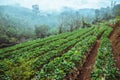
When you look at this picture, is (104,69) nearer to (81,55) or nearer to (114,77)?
(114,77)

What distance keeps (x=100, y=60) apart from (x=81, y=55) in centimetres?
367

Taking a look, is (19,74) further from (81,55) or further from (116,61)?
(116,61)

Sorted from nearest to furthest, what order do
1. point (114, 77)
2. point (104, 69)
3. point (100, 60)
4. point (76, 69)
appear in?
point (114, 77), point (104, 69), point (76, 69), point (100, 60)

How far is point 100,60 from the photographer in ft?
70.8

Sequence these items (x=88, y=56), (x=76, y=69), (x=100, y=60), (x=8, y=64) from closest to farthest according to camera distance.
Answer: (x=76, y=69) < (x=100, y=60) < (x=8, y=64) < (x=88, y=56)

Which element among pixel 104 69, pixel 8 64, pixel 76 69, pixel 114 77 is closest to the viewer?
pixel 114 77

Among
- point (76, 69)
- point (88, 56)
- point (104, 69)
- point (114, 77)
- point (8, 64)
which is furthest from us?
point (88, 56)

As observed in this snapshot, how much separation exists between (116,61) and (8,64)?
489 inches

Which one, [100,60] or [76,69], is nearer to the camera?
[76,69]

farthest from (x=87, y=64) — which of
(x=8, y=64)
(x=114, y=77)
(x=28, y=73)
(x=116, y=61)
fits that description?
(x=8, y=64)

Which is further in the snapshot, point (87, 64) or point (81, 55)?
point (81, 55)

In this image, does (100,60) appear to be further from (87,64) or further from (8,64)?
(8,64)

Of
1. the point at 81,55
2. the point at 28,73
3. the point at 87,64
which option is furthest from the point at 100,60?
the point at 28,73

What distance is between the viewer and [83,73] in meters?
19.7
